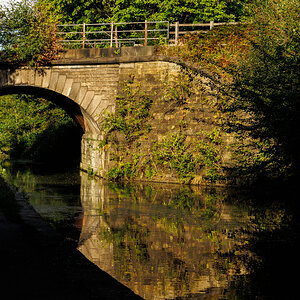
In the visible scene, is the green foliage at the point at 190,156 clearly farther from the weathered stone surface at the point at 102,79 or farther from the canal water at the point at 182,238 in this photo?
the canal water at the point at 182,238

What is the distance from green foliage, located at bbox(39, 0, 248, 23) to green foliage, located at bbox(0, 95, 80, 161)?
248 inches

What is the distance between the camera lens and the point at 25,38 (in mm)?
19078

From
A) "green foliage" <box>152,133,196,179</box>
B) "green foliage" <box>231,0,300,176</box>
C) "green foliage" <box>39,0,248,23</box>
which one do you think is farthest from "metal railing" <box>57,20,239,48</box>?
"green foliage" <box>231,0,300,176</box>

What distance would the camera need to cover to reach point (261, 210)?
11734mm

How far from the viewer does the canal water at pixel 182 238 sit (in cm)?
580

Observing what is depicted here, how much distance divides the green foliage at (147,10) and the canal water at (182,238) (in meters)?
17.0

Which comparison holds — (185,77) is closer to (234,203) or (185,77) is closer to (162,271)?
(234,203)

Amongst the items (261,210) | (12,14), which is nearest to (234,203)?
(261,210)

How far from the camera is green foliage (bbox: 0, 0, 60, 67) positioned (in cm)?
1903

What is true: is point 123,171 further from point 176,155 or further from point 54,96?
point 54,96

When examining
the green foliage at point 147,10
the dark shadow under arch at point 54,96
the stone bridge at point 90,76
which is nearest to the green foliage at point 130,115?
the stone bridge at point 90,76

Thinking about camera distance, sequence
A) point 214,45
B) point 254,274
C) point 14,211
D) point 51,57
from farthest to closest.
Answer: point 51,57
point 214,45
point 14,211
point 254,274

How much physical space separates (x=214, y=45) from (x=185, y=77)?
179 centimetres

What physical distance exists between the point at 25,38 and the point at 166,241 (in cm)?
1357
